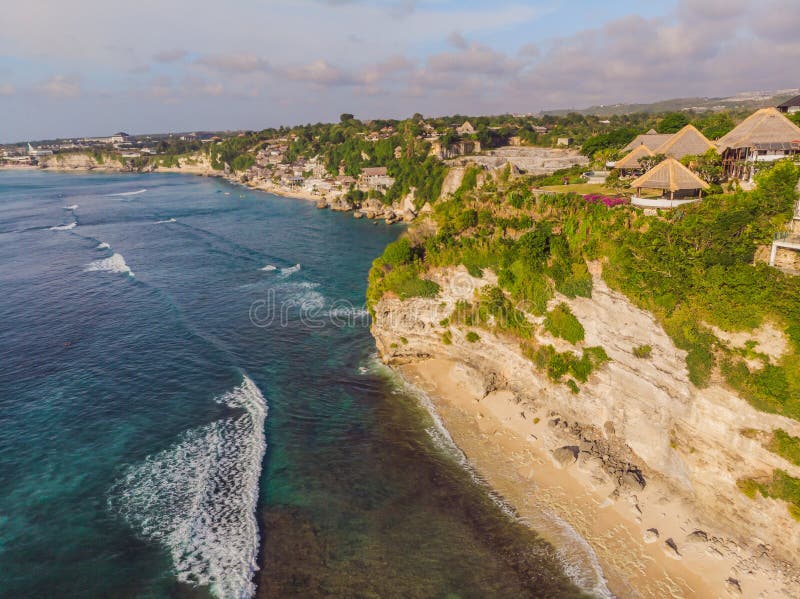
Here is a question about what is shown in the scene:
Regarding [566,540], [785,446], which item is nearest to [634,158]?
[785,446]

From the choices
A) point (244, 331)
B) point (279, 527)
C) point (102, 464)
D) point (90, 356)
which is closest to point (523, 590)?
point (279, 527)

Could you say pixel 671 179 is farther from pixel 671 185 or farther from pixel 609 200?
pixel 609 200

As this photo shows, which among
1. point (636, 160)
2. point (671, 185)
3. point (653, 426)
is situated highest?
point (636, 160)

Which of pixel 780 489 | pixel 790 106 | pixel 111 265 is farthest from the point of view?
pixel 111 265

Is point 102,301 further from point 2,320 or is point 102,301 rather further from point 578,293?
point 578,293

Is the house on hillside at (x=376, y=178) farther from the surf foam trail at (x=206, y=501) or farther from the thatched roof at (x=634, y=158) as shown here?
the surf foam trail at (x=206, y=501)

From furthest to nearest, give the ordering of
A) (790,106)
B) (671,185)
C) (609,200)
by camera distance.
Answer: (790,106) < (609,200) < (671,185)

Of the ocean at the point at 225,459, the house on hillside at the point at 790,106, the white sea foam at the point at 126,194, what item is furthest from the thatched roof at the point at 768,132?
the white sea foam at the point at 126,194
